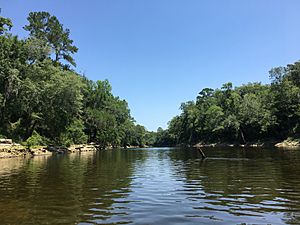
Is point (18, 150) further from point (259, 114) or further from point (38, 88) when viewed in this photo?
point (259, 114)

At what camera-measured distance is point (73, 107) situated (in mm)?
65750

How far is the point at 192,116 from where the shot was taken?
141875mm

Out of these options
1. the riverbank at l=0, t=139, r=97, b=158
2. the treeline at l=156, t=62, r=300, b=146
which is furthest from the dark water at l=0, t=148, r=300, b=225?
the treeline at l=156, t=62, r=300, b=146

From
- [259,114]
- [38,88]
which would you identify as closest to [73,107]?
[38,88]

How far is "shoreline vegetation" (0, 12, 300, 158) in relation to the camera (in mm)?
53562

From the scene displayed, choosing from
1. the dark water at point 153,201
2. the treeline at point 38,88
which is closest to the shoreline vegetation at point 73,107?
the treeline at point 38,88

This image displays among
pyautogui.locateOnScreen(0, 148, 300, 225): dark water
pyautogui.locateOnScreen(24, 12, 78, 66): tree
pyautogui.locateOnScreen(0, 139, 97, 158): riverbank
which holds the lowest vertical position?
pyautogui.locateOnScreen(0, 148, 300, 225): dark water

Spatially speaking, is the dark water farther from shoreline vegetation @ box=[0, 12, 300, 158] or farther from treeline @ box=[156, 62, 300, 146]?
treeline @ box=[156, 62, 300, 146]

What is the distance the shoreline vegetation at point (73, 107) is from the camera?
53.6m

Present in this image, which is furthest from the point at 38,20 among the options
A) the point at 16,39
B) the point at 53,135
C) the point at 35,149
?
the point at 35,149

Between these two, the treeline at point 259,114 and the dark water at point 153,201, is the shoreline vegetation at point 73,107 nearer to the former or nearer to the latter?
the treeline at point 259,114

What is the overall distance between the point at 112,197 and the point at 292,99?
3216 inches

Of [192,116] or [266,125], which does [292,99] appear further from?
[192,116]

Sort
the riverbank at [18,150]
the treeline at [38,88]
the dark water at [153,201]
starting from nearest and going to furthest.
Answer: the dark water at [153,201]
the riverbank at [18,150]
the treeline at [38,88]
